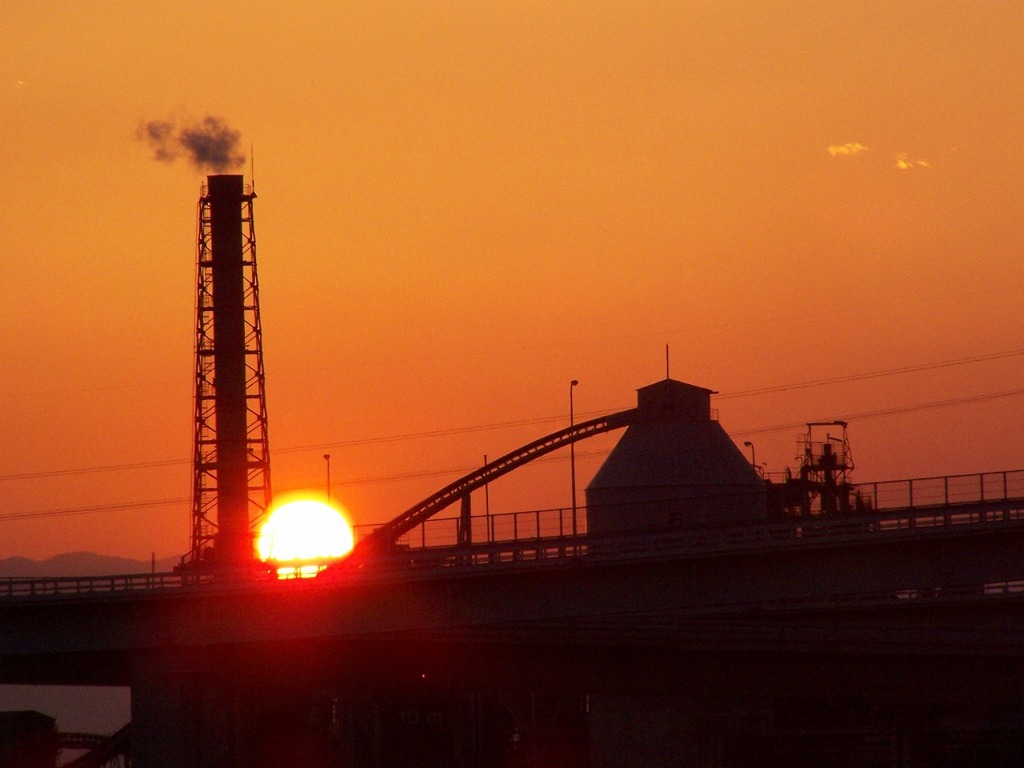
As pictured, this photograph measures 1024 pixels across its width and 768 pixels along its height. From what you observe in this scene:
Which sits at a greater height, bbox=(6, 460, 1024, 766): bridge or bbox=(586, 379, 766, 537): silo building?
bbox=(586, 379, 766, 537): silo building

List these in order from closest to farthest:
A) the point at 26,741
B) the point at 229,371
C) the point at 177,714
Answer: the point at 177,714 < the point at 26,741 < the point at 229,371

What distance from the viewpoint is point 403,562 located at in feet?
190

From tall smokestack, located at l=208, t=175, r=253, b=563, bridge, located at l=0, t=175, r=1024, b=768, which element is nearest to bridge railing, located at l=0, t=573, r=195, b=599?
bridge, located at l=0, t=175, r=1024, b=768

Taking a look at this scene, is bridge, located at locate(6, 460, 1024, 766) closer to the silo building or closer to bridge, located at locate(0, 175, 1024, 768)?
bridge, located at locate(0, 175, 1024, 768)

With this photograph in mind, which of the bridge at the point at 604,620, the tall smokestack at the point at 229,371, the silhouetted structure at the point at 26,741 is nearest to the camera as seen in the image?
the bridge at the point at 604,620

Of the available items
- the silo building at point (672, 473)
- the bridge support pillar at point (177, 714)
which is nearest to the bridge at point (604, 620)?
the bridge support pillar at point (177, 714)

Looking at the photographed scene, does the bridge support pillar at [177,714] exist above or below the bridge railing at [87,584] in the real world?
below

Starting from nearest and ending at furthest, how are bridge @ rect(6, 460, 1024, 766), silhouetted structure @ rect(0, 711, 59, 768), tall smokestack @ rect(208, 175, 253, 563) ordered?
bridge @ rect(6, 460, 1024, 766) < silhouetted structure @ rect(0, 711, 59, 768) < tall smokestack @ rect(208, 175, 253, 563)

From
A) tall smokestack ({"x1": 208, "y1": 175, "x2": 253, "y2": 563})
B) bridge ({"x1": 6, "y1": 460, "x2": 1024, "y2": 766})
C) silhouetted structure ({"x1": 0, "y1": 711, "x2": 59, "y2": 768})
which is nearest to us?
bridge ({"x1": 6, "y1": 460, "x2": 1024, "y2": 766})

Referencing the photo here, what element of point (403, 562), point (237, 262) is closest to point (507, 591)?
point (403, 562)

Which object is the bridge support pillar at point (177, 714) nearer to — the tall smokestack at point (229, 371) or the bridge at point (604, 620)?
the bridge at point (604, 620)

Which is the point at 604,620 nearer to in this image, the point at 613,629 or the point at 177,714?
the point at 613,629

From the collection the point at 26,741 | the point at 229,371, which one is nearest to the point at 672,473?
the point at 229,371

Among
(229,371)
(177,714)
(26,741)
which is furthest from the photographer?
(229,371)
